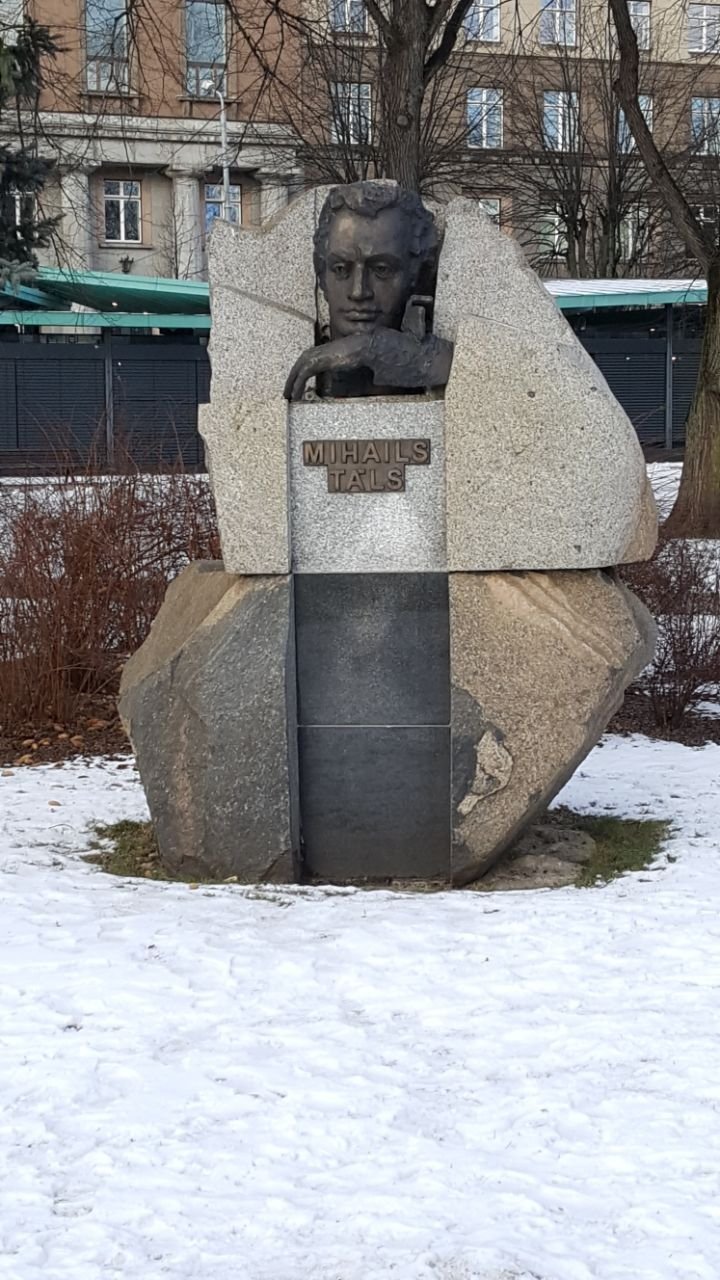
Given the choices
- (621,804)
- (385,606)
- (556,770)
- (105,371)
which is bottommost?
(621,804)

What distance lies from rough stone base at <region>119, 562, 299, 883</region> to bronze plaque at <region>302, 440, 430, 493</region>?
0.42 m

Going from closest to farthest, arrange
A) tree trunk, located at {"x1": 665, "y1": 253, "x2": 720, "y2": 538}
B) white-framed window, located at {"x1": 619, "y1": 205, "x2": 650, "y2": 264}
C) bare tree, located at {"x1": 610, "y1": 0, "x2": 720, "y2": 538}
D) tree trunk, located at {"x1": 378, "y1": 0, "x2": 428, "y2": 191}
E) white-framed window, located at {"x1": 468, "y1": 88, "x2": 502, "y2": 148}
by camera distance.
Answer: tree trunk, located at {"x1": 378, "y1": 0, "x2": 428, "y2": 191}
bare tree, located at {"x1": 610, "y1": 0, "x2": 720, "y2": 538}
tree trunk, located at {"x1": 665, "y1": 253, "x2": 720, "y2": 538}
white-framed window, located at {"x1": 468, "y1": 88, "x2": 502, "y2": 148}
white-framed window, located at {"x1": 619, "y1": 205, "x2": 650, "y2": 264}

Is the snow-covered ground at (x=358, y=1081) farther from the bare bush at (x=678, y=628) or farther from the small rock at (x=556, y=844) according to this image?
the bare bush at (x=678, y=628)

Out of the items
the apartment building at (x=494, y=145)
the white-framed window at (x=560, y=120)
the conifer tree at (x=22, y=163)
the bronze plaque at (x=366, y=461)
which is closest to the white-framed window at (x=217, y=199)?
the apartment building at (x=494, y=145)

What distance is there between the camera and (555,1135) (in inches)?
122

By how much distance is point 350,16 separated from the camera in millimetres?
19938

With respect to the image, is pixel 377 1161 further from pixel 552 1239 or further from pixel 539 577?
pixel 539 577

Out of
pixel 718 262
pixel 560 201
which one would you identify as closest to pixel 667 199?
pixel 718 262

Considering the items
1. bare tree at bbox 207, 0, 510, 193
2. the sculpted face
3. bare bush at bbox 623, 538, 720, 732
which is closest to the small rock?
the sculpted face

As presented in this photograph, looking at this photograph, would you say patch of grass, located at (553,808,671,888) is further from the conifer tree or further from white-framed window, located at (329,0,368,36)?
white-framed window, located at (329,0,368,36)

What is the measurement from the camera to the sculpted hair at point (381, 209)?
4.83 meters

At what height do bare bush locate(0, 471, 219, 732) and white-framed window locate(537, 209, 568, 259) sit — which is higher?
white-framed window locate(537, 209, 568, 259)

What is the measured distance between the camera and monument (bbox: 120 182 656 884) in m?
4.76

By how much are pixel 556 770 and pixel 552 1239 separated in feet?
7.60
